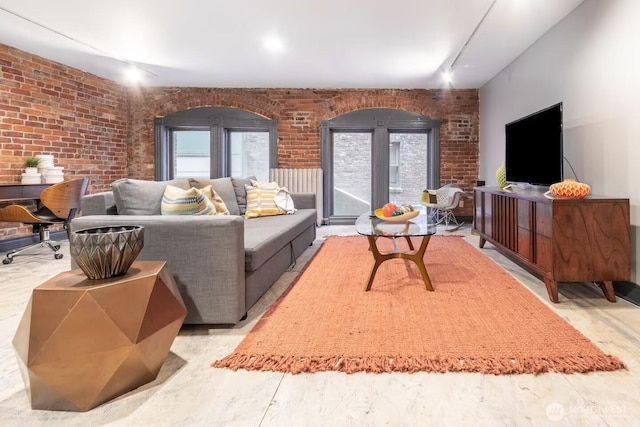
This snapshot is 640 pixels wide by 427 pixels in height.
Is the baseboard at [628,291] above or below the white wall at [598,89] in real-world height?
below

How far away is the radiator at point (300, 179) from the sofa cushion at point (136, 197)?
12.3 feet

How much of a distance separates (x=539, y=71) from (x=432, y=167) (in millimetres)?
2652

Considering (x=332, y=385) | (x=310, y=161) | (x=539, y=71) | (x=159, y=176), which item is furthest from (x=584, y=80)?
(x=159, y=176)

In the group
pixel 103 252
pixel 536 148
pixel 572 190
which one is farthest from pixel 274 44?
pixel 103 252

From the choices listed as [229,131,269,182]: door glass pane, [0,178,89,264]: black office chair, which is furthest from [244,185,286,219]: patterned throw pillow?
[229,131,269,182]: door glass pane

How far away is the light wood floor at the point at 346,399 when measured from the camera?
1.27 metres

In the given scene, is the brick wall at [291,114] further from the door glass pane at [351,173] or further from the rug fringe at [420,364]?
the rug fringe at [420,364]

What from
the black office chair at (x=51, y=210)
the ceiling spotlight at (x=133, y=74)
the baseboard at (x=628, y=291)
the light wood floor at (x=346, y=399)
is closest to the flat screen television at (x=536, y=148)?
the baseboard at (x=628, y=291)

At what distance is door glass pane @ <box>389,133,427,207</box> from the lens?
6766mm

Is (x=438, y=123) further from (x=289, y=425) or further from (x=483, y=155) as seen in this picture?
(x=289, y=425)

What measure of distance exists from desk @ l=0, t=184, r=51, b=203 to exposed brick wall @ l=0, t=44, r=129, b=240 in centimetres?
42

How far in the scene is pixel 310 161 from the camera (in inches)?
259

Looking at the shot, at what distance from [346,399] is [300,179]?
523cm

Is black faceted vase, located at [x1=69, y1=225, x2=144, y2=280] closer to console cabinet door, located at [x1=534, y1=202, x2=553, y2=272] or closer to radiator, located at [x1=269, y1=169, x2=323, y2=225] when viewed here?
console cabinet door, located at [x1=534, y1=202, x2=553, y2=272]
